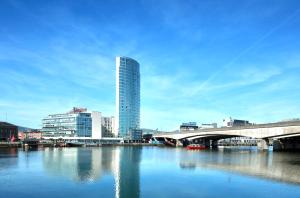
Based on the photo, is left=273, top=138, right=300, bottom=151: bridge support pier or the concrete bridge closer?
the concrete bridge

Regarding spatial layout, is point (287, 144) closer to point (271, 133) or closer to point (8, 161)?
point (271, 133)

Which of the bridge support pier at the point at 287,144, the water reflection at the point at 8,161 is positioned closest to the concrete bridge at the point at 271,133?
the bridge support pier at the point at 287,144

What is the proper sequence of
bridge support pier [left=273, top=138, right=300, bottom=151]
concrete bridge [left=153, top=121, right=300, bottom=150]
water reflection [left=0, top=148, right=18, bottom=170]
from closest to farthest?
water reflection [left=0, top=148, right=18, bottom=170]
concrete bridge [left=153, top=121, right=300, bottom=150]
bridge support pier [left=273, top=138, right=300, bottom=151]

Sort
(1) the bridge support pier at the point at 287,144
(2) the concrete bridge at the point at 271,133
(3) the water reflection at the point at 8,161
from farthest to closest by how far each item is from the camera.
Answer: (1) the bridge support pier at the point at 287,144, (2) the concrete bridge at the point at 271,133, (3) the water reflection at the point at 8,161

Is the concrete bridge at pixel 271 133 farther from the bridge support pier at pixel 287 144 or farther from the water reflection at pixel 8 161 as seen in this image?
the water reflection at pixel 8 161

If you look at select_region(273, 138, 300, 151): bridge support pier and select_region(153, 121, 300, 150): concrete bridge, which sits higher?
select_region(153, 121, 300, 150): concrete bridge

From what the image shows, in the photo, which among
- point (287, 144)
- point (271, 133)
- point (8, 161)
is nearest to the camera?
point (8, 161)

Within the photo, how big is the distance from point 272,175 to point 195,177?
1161 cm

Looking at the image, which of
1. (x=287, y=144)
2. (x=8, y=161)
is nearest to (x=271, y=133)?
(x=287, y=144)

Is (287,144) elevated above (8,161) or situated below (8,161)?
above

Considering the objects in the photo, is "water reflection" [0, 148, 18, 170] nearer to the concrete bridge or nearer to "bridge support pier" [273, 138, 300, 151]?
the concrete bridge

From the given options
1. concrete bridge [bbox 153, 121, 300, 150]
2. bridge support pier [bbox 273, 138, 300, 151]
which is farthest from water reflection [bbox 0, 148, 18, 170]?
bridge support pier [bbox 273, 138, 300, 151]

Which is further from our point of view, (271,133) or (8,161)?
(271,133)

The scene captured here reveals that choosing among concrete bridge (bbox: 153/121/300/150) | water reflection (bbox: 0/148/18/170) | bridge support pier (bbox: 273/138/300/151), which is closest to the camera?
water reflection (bbox: 0/148/18/170)
